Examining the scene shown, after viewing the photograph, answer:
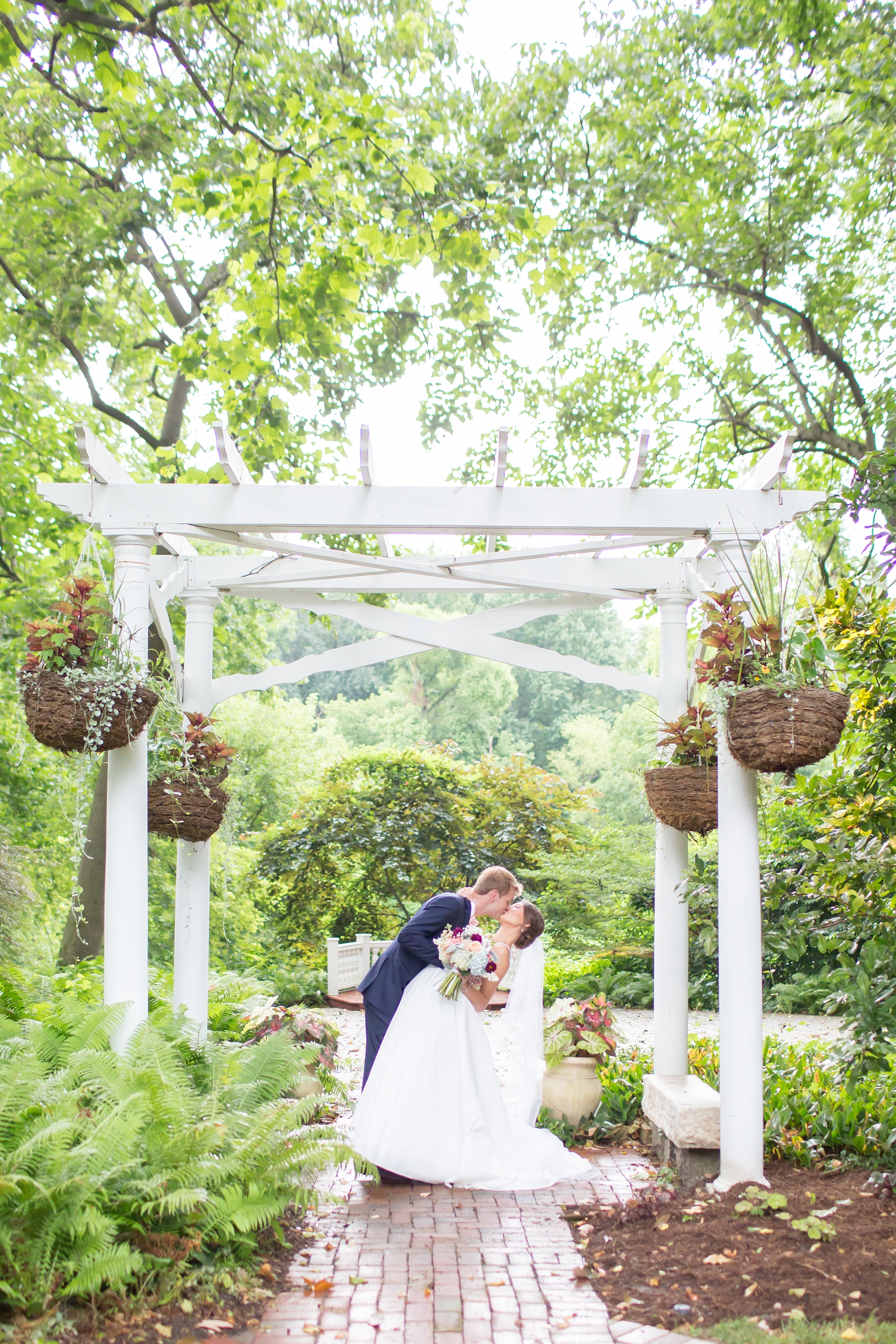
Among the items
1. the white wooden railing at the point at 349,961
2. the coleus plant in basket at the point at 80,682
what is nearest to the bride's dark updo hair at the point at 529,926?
the coleus plant in basket at the point at 80,682

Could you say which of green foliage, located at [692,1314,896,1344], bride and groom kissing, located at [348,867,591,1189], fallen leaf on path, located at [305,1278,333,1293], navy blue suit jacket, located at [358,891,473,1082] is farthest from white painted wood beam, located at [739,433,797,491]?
fallen leaf on path, located at [305,1278,333,1293]

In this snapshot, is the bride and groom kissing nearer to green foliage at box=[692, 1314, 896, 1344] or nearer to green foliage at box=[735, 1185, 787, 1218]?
green foliage at box=[735, 1185, 787, 1218]

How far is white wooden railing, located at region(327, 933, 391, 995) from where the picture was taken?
1145 cm

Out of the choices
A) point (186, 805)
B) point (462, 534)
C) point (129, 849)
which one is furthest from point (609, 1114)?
point (462, 534)

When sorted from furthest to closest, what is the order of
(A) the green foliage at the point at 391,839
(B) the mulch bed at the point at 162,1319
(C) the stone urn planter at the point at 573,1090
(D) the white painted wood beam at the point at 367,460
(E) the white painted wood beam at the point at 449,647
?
1. (A) the green foliage at the point at 391,839
2. (C) the stone urn planter at the point at 573,1090
3. (E) the white painted wood beam at the point at 449,647
4. (D) the white painted wood beam at the point at 367,460
5. (B) the mulch bed at the point at 162,1319

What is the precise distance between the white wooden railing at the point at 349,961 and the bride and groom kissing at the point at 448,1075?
5.61 metres

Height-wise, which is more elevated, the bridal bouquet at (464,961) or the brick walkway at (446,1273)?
the bridal bouquet at (464,961)

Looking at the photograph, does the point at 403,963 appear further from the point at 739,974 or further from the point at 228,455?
the point at 228,455

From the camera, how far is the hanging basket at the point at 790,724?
4.16m

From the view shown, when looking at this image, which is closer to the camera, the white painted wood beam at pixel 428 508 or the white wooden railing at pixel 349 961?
the white painted wood beam at pixel 428 508

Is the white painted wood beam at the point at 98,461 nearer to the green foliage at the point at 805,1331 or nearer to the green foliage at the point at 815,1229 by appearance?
the green foliage at the point at 805,1331

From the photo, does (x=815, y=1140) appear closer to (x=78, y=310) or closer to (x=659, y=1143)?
(x=659, y=1143)

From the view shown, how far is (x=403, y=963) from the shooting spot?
571 cm

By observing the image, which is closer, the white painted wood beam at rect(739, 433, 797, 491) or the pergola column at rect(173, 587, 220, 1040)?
the white painted wood beam at rect(739, 433, 797, 491)
